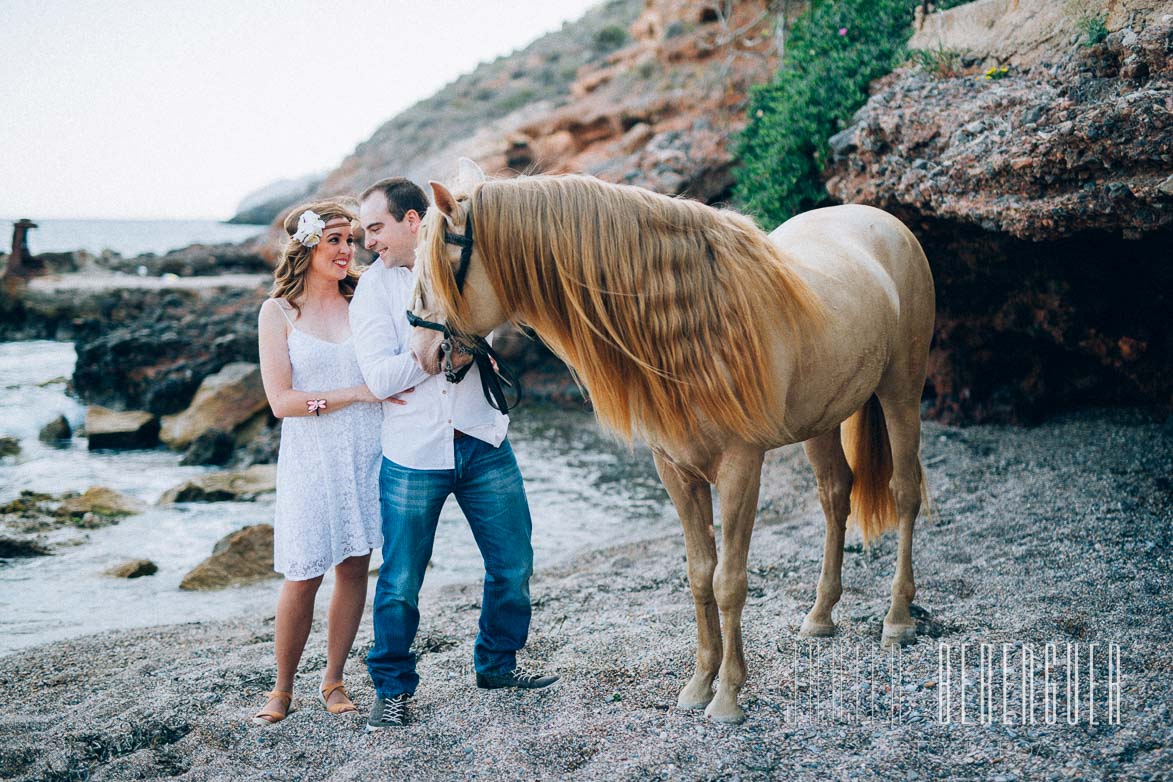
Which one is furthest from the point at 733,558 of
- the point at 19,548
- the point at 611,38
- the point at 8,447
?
the point at 611,38

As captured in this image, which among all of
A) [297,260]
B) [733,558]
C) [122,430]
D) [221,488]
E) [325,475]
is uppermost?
[297,260]

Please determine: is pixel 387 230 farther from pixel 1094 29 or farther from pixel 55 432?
pixel 55 432

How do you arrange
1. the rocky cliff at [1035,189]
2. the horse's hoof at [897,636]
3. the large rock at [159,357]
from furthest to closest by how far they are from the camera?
1. the large rock at [159,357]
2. the rocky cliff at [1035,189]
3. the horse's hoof at [897,636]

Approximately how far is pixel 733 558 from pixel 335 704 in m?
1.90

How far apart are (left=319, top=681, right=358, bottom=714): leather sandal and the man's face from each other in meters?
1.91

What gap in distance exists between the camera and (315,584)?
12.0 feet

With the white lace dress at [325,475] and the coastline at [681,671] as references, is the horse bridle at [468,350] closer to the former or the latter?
the white lace dress at [325,475]

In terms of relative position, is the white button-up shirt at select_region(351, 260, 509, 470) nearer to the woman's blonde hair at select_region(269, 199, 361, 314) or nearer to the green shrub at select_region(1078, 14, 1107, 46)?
the woman's blonde hair at select_region(269, 199, 361, 314)

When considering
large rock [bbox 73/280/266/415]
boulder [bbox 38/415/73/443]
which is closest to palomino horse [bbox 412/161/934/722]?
large rock [bbox 73/280/266/415]

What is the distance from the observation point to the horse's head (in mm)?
2799

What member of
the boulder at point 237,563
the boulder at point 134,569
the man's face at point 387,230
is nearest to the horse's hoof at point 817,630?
the man's face at point 387,230

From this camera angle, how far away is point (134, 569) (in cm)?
718

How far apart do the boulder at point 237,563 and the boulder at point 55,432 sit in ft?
24.8

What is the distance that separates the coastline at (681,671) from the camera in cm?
294
